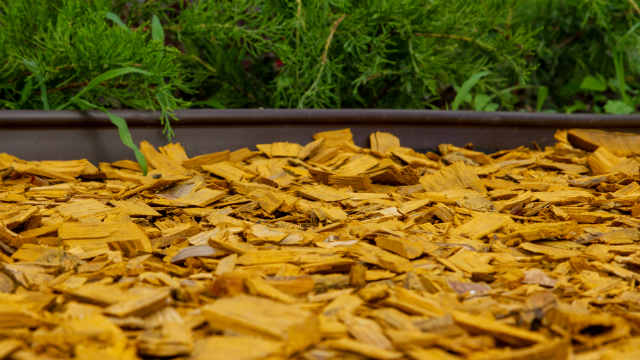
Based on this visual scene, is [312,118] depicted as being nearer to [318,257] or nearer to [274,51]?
[274,51]

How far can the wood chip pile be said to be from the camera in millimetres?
834

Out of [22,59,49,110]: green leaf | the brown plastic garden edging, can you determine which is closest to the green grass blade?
the brown plastic garden edging

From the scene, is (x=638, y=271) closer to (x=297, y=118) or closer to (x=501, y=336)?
(x=501, y=336)

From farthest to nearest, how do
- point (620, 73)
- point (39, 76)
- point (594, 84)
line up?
point (594, 84) → point (620, 73) → point (39, 76)

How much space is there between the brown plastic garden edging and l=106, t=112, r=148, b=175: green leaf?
51mm

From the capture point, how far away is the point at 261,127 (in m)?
2.05

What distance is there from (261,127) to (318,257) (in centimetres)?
98

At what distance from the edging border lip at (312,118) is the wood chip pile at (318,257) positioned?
0.12 metres

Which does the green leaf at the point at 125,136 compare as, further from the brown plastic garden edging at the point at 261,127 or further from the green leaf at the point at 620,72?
the green leaf at the point at 620,72

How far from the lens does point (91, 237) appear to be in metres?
1.22

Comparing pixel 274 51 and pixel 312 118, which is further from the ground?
pixel 274 51

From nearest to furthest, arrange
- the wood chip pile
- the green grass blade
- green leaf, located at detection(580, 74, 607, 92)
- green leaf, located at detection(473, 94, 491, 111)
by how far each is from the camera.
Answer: the wood chip pile
green leaf, located at detection(473, 94, 491, 111)
the green grass blade
green leaf, located at detection(580, 74, 607, 92)

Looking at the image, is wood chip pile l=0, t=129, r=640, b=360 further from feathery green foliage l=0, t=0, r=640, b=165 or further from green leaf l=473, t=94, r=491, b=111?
green leaf l=473, t=94, r=491, b=111

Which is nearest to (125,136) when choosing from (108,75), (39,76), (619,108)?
(108,75)
